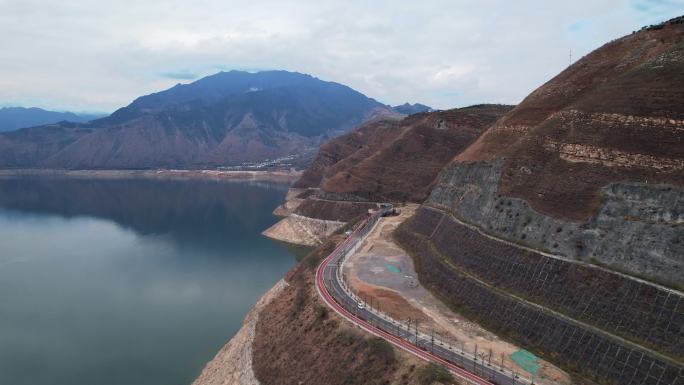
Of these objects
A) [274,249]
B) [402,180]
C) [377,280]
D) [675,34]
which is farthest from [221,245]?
[675,34]

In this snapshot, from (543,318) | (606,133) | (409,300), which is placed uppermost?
(606,133)

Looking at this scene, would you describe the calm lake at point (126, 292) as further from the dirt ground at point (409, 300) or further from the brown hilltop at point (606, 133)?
the brown hilltop at point (606, 133)

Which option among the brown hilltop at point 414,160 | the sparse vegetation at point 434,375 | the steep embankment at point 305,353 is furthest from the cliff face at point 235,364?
the brown hilltop at point 414,160

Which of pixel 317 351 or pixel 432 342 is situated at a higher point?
pixel 432 342

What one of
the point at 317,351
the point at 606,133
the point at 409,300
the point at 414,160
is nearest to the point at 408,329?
the point at 409,300

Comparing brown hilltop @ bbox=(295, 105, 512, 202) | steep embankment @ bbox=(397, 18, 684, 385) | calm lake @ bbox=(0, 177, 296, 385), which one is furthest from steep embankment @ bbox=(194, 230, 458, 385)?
brown hilltop @ bbox=(295, 105, 512, 202)

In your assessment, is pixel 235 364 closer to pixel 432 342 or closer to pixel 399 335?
pixel 399 335

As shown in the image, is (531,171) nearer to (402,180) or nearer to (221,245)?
(402,180)
